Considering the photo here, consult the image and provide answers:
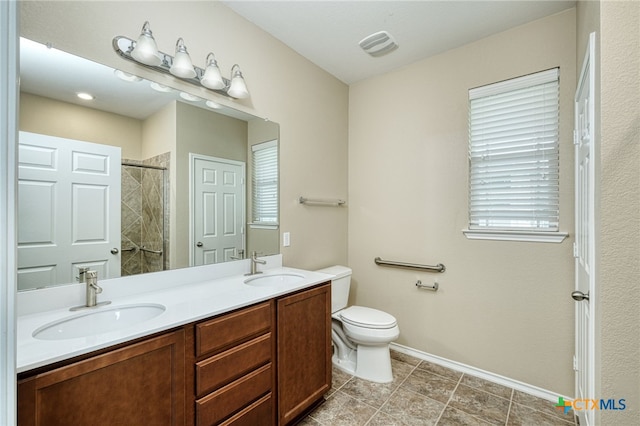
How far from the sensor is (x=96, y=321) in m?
1.21

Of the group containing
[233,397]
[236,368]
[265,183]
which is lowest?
[233,397]

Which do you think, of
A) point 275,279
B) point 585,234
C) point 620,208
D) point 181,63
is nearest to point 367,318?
point 275,279

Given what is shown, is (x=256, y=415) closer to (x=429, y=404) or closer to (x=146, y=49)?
(x=429, y=404)

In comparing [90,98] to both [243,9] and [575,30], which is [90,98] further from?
[575,30]

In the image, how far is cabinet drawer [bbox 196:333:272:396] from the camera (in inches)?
46.4

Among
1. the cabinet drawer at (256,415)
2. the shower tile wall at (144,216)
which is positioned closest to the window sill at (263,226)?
the shower tile wall at (144,216)

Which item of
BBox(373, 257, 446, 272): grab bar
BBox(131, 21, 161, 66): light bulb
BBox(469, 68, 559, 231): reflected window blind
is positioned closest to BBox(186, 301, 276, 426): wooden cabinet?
BBox(131, 21, 161, 66): light bulb

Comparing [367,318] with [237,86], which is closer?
[237,86]

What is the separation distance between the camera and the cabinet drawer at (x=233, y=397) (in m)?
1.18

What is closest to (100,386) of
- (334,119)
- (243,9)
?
(243,9)

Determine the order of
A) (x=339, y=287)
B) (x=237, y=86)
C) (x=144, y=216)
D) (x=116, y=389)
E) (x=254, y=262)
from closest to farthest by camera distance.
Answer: (x=116, y=389)
(x=144, y=216)
(x=237, y=86)
(x=254, y=262)
(x=339, y=287)

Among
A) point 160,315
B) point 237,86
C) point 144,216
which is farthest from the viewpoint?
point 237,86

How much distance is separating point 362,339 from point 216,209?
1422mm

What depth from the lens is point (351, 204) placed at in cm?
294
